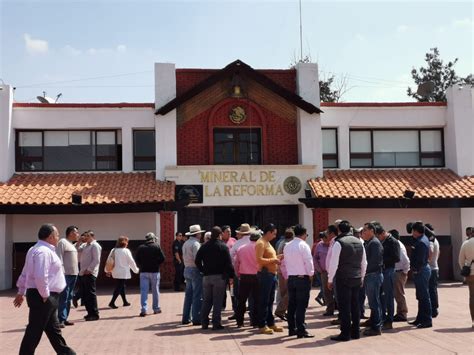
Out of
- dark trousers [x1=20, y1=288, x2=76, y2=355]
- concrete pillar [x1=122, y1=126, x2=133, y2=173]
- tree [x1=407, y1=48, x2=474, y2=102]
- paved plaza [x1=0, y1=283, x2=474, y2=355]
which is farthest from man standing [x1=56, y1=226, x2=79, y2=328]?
tree [x1=407, y1=48, x2=474, y2=102]

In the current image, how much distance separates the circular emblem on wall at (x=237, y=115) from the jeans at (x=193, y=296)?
10.1 metres

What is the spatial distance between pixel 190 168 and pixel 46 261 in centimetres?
1218

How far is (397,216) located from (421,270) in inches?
411

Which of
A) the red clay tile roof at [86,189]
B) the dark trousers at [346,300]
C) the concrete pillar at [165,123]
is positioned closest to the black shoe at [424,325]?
the dark trousers at [346,300]

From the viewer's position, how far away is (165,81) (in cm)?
2120

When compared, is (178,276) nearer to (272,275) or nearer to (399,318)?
(272,275)

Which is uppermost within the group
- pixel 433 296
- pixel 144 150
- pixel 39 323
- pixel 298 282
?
pixel 144 150

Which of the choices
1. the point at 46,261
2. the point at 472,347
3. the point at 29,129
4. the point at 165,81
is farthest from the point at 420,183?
→ the point at 46,261

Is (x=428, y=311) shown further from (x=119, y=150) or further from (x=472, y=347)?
(x=119, y=150)

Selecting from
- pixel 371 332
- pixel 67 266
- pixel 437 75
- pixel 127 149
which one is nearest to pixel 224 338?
pixel 371 332

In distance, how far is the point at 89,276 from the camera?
12.7 meters

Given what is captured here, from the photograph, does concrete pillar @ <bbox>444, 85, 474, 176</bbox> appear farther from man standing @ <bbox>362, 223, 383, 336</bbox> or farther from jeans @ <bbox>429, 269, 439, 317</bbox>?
man standing @ <bbox>362, 223, 383, 336</bbox>

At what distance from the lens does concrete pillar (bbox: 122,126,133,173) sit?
69.8ft

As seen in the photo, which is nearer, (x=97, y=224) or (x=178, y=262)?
(x=178, y=262)
